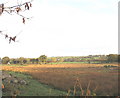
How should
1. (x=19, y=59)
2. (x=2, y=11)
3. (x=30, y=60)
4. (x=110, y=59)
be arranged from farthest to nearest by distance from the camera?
(x=30, y=60), (x=19, y=59), (x=110, y=59), (x=2, y=11)

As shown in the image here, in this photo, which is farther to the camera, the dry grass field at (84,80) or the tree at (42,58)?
the tree at (42,58)

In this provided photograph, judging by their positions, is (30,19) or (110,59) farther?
(110,59)

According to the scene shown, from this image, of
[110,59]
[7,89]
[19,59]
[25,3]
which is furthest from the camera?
[19,59]

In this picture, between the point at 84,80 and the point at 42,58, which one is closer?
the point at 84,80

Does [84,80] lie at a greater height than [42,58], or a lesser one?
lesser

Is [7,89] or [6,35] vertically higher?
[6,35]

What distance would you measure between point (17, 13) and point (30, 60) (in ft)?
465

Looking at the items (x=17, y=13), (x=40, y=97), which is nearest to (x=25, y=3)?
(x=17, y=13)

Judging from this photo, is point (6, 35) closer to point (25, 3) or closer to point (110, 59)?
point (25, 3)

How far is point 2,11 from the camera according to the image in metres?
2.48

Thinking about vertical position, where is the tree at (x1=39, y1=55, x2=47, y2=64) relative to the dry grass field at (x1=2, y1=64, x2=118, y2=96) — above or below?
above

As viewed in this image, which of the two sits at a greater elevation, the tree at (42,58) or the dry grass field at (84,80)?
the tree at (42,58)

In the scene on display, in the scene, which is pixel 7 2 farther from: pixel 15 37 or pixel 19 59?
pixel 19 59

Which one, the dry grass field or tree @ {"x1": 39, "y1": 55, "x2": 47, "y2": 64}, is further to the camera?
tree @ {"x1": 39, "y1": 55, "x2": 47, "y2": 64}
